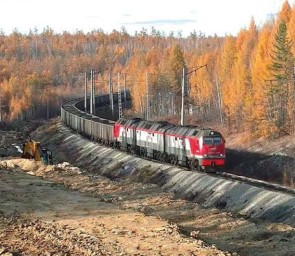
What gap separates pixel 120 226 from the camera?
66.2ft

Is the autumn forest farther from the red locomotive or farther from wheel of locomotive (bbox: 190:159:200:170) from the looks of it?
wheel of locomotive (bbox: 190:159:200:170)

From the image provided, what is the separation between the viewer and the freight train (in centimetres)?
3553

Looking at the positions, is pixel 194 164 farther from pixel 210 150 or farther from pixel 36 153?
pixel 36 153

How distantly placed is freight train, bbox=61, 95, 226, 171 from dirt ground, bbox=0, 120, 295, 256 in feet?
19.1

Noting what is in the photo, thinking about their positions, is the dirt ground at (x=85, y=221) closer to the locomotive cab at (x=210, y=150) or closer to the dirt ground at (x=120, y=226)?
the dirt ground at (x=120, y=226)

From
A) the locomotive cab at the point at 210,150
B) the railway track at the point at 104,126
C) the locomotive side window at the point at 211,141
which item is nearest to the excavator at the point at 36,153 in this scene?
the railway track at the point at 104,126

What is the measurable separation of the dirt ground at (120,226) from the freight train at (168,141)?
5.83 metres

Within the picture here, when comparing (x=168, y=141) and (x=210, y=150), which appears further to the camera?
(x=168, y=141)

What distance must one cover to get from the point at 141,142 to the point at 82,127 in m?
24.1

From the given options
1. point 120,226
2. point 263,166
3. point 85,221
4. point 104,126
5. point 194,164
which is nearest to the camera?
point 120,226

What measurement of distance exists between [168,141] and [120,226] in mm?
21094

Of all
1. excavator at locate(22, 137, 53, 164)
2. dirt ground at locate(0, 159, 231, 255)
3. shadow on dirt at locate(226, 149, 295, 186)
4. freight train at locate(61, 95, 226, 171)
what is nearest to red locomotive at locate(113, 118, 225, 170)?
freight train at locate(61, 95, 226, 171)

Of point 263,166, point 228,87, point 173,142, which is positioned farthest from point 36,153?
point 228,87

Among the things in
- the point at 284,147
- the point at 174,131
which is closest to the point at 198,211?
the point at 174,131
